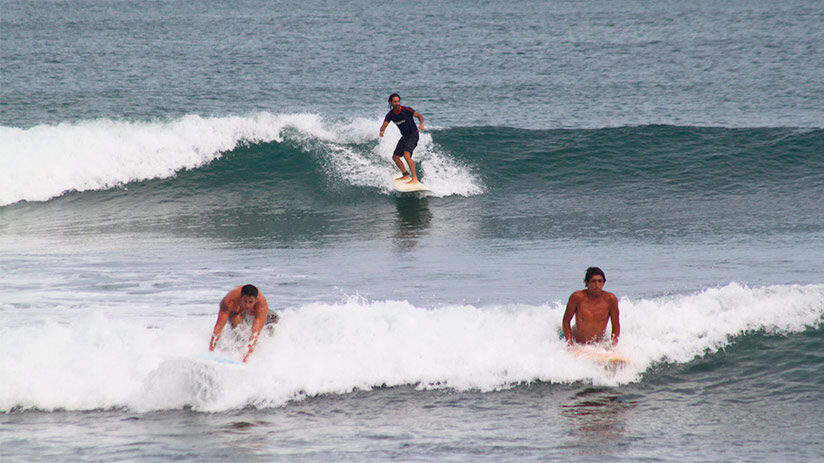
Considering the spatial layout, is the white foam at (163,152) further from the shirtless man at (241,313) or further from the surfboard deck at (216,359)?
the surfboard deck at (216,359)

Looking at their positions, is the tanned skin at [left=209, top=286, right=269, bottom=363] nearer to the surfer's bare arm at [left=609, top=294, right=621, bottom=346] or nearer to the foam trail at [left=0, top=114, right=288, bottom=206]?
the surfer's bare arm at [left=609, top=294, right=621, bottom=346]

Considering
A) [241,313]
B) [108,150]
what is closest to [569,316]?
[241,313]

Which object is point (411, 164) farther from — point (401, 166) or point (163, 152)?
point (163, 152)

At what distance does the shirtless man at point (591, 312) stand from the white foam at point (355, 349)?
0.84ft

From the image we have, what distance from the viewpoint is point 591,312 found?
7.44 meters

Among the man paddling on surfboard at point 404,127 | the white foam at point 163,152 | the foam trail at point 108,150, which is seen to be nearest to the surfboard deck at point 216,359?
the man paddling on surfboard at point 404,127

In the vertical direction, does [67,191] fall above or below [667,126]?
Result: below

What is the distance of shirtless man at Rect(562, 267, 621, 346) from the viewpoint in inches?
289

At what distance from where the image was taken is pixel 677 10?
48.8 metres

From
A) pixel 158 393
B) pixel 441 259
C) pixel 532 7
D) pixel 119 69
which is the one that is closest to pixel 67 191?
pixel 441 259

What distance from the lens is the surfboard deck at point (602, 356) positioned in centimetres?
730

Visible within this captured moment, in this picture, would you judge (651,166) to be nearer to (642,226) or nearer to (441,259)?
(642,226)

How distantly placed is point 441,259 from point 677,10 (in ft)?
141

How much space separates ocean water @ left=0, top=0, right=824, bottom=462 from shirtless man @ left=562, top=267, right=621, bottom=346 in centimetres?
25
